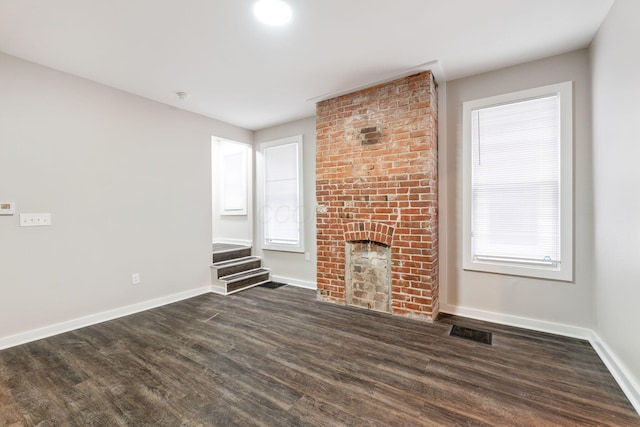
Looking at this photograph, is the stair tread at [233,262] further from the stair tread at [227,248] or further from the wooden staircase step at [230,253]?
the stair tread at [227,248]

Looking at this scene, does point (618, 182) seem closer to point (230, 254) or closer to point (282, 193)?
point (282, 193)

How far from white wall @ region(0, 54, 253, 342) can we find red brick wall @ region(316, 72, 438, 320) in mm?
2068

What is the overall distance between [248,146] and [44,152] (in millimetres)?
2906

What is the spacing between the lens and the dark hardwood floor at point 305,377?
1734 mm

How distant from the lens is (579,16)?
7.41 feet

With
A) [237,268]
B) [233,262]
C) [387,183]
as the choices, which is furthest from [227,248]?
[387,183]

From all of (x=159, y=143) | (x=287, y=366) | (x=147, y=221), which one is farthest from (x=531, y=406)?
(x=159, y=143)

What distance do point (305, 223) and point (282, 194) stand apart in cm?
70

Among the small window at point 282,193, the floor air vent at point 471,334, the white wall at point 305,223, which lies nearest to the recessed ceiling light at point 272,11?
the white wall at point 305,223

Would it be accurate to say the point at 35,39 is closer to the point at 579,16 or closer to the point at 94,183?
the point at 94,183

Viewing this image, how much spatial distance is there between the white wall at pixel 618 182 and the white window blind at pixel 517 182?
33 cm

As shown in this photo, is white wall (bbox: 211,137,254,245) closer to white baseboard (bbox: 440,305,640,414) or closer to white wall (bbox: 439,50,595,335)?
white wall (bbox: 439,50,595,335)

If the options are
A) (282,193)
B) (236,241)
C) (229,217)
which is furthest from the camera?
(229,217)

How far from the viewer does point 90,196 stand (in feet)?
10.5
